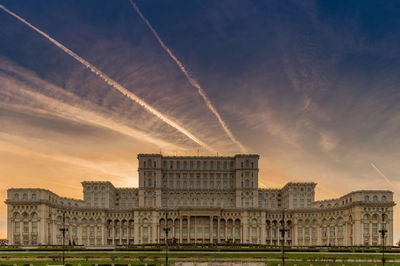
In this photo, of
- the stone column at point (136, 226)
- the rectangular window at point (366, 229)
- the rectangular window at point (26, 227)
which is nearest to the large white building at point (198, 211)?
the rectangular window at point (366, 229)

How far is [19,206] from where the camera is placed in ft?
391

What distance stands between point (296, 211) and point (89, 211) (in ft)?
277

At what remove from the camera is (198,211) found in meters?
139

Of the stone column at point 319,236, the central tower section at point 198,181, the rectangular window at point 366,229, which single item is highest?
the central tower section at point 198,181

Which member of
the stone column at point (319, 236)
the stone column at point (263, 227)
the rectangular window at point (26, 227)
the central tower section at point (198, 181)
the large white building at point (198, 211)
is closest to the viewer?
the rectangular window at point (26, 227)

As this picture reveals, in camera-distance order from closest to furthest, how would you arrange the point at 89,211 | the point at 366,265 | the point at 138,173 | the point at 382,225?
1. the point at 366,265
2. the point at 382,225
3. the point at 89,211
4. the point at 138,173

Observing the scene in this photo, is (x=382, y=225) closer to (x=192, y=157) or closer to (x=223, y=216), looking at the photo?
(x=223, y=216)

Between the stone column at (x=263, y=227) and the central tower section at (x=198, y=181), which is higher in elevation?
the central tower section at (x=198, y=181)

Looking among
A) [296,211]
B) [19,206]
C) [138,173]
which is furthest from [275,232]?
[19,206]

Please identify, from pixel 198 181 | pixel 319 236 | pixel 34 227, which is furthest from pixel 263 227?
pixel 34 227

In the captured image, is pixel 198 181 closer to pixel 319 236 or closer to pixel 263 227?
pixel 263 227

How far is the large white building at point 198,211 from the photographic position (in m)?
119

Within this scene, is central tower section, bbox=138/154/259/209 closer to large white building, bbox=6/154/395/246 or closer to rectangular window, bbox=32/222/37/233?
large white building, bbox=6/154/395/246

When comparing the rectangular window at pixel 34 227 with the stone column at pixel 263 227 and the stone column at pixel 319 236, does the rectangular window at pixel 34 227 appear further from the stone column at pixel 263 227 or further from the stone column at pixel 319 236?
the stone column at pixel 319 236
